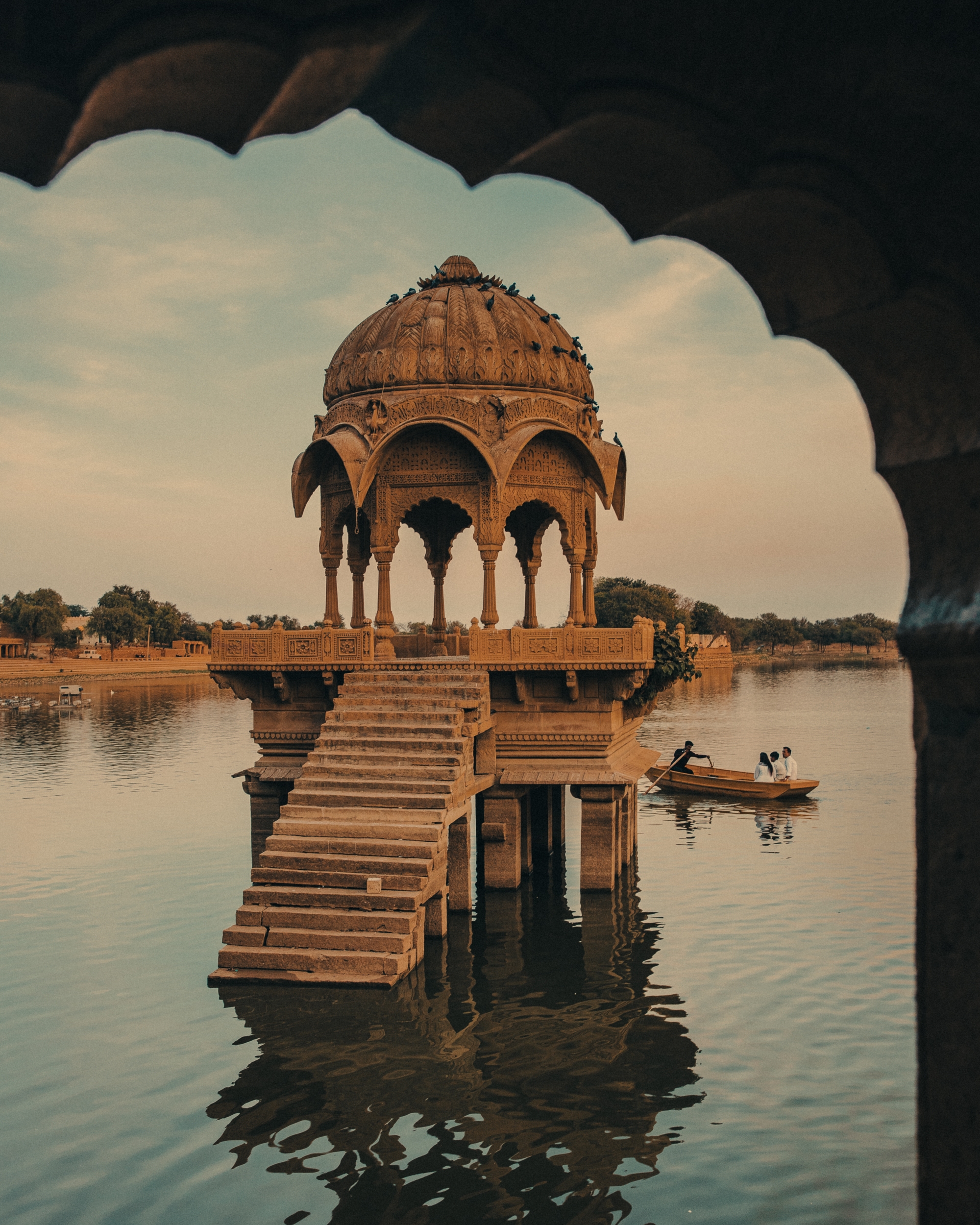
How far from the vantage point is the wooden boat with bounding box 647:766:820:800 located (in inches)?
961

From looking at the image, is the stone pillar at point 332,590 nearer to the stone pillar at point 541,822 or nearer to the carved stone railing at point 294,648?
the carved stone railing at point 294,648

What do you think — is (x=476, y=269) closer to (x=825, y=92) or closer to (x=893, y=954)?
(x=893, y=954)

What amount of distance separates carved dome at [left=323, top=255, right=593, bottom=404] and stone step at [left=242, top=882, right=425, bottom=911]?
7990 mm

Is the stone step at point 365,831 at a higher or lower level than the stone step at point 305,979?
higher

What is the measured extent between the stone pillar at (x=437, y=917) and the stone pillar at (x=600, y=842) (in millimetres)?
3139

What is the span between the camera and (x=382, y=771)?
1299 cm

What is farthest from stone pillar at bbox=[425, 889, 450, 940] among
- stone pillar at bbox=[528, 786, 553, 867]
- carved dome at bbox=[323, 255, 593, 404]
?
carved dome at bbox=[323, 255, 593, 404]

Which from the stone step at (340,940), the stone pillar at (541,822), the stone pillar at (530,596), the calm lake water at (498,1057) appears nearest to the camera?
the calm lake water at (498,1057)

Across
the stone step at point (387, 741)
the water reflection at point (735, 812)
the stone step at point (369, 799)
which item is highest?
the stone step at point (387, 741)

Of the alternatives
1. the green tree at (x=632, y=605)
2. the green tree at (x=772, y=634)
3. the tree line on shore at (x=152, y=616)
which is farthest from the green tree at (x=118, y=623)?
the green tree at (x=772, y=634)

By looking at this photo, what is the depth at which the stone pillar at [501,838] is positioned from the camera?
609 inches

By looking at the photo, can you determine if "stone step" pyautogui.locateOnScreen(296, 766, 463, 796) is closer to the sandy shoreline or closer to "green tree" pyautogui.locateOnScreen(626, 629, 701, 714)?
"green tree" pyautogui.locateOnScreen(626, 629, 701, 714)

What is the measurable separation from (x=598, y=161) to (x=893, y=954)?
499 inches

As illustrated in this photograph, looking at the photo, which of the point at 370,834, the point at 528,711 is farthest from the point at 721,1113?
the point at 528,711
